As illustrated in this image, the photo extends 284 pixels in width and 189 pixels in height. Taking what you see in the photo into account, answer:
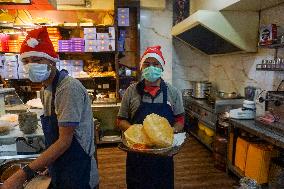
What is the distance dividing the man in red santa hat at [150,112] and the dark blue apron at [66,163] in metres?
0.66

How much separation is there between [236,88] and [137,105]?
3.16 m

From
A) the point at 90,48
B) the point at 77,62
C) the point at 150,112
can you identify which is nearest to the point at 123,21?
the point at 90,48

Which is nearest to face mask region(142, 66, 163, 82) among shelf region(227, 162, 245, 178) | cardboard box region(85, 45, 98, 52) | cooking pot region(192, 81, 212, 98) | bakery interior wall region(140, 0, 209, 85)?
shelf region(227, 162, 245, 178)

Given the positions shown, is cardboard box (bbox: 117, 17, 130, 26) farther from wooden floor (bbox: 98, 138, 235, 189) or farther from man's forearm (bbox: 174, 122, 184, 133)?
man's forearm (bbox: 174, 122, 184, 133)

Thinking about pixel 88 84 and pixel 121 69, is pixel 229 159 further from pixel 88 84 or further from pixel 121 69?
pixel 88 84

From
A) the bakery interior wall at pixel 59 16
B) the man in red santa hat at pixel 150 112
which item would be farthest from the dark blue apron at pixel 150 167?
the bakery interior wall at pixel 59 16

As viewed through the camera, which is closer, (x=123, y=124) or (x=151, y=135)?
(x=151, y=135)

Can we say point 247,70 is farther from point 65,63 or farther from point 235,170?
point 65,63

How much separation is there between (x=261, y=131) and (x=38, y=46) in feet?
8.41

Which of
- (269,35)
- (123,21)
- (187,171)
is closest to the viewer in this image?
(269,35)

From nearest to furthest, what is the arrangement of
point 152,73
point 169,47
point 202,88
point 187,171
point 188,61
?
point 152,73 → point 187,171 → point 202,88 → point 169,47 → point 188,61

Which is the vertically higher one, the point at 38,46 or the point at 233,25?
the point at 233,25

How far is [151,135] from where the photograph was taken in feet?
5.67

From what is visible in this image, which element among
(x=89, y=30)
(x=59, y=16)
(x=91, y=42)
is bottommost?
(x=91, y=42)
